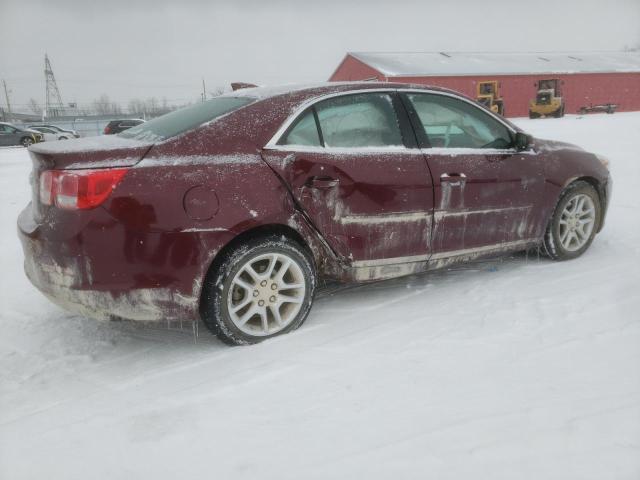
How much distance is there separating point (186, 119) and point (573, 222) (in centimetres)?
321

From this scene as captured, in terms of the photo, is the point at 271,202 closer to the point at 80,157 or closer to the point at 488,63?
the point at 80,157

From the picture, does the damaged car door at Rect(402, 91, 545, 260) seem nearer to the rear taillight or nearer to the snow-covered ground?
the snow-covered ground

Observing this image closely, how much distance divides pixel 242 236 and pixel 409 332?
44.9 inches

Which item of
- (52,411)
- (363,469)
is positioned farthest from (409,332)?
(52,411)

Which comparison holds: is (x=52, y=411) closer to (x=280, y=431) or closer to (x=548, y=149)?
(x=280, y=431)

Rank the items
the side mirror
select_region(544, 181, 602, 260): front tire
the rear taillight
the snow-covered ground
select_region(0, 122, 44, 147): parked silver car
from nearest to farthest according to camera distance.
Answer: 1. the snow-covered ground
2. the rear taillight
3. the side mirror
4. select_region(544, 181, 602, 260): front tire
5. select_region(0, 122, 44, 147): parked silver car

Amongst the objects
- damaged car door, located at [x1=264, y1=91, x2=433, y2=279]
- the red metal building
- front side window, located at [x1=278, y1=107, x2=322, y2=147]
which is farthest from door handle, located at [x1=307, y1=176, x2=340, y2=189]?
the red metal building

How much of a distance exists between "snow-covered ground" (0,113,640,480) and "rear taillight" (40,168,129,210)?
93cm

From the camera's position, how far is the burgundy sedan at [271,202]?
2420 millimetres

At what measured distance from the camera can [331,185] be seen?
2.85 metres

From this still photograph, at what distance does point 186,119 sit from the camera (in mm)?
2910

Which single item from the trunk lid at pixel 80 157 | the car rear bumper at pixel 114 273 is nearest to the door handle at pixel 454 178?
the car rear bumper at pixel 114 273

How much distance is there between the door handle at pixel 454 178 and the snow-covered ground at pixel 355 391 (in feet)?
2.61

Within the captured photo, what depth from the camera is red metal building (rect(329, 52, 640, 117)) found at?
32750 millimetres
